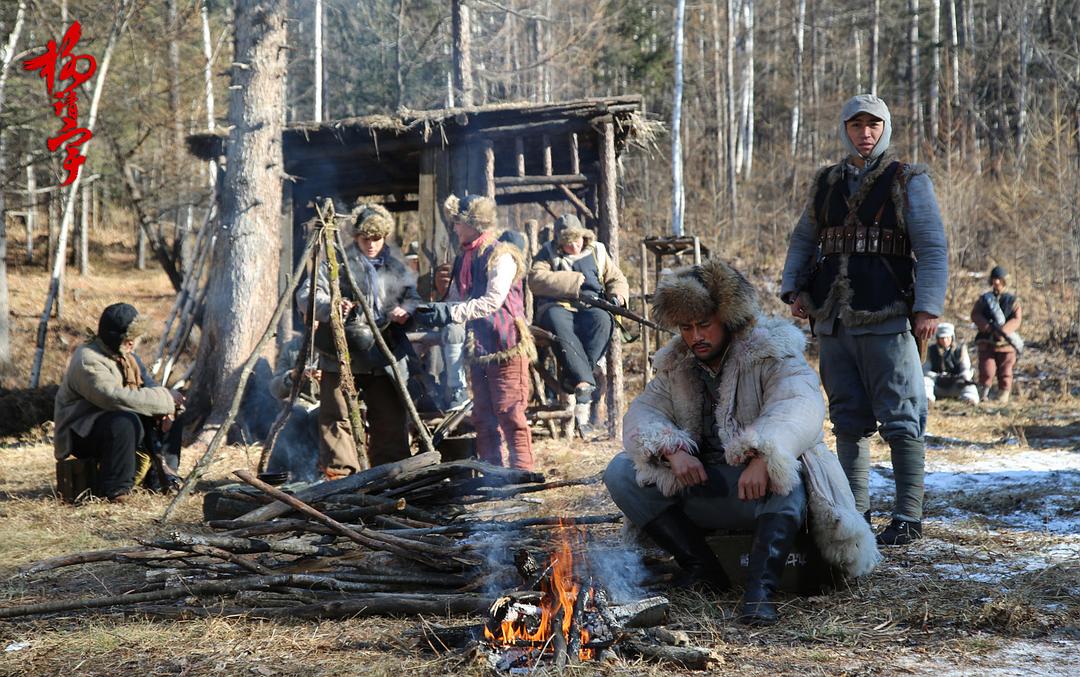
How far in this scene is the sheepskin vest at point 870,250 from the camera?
14.9 ft

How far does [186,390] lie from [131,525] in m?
5.01

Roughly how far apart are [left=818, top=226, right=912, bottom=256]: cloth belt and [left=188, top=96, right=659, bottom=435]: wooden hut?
16.3 feet

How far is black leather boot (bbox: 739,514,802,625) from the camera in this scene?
11.3 feet

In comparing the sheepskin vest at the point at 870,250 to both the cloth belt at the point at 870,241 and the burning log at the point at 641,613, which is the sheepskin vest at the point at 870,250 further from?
the burning log at the point at 641,613

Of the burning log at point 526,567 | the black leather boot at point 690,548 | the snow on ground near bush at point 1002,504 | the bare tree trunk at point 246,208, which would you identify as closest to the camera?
the burning log at point 526,567

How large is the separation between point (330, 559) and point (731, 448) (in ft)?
6.36

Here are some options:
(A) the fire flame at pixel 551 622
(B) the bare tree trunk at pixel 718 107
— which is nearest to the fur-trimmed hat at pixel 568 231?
(A) the fire flame at pixel 551 622

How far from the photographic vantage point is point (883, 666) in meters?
2.99

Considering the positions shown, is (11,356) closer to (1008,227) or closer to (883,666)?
(883,666)

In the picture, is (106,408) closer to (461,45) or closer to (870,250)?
(870,250)

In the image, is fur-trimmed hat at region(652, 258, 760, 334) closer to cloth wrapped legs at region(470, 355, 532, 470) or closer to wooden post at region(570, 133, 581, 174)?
cloth wrapped legs at region(470, 355, 532, 470)

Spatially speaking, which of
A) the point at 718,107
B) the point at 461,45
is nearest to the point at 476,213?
the point at 461,45

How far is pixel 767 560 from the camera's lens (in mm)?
3498

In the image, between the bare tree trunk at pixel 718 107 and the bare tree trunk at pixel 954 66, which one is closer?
the bare tree trunk at pixel 718 107
